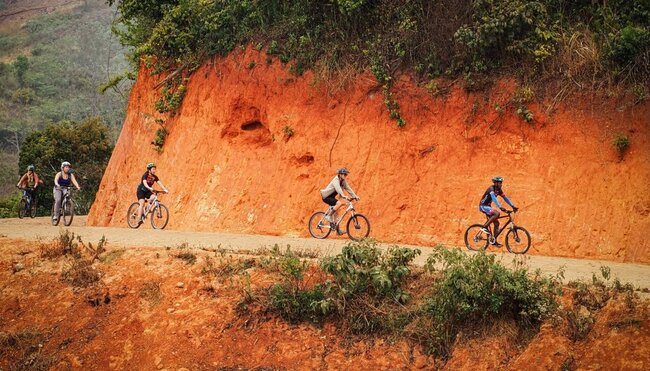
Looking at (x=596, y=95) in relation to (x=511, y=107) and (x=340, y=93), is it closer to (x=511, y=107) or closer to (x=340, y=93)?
(x=511, y=107)

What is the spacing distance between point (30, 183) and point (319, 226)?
12.5 metres

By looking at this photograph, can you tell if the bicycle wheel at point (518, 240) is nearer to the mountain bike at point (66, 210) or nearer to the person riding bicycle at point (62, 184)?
the person riding bicycle at point (62, 184)

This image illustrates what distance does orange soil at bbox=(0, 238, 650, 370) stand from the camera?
10.7m

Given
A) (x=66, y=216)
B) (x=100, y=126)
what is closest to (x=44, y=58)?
(x=100, y=126)

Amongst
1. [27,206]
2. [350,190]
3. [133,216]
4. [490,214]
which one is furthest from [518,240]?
[27,206]

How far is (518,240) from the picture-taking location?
55.1 feet

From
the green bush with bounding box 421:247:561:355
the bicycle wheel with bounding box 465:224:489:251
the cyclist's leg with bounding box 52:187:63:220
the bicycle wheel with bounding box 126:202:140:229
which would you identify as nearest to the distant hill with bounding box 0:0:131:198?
the cyclist's leg with bounding box 52:187:63:220

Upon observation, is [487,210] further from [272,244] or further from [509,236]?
[272,244]

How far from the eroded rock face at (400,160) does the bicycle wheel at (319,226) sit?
118 centimetres

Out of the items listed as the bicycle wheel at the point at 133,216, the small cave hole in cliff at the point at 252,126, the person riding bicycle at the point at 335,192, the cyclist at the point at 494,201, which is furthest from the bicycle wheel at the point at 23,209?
the cyclist at the point at 494,201

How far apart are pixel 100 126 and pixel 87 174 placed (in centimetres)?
306

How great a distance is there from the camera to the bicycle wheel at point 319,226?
19.2 metres

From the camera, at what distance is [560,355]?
34.7 ft

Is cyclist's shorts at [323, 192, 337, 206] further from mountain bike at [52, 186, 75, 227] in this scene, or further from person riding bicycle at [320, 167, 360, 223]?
mountain bike at [52, 186, 75, 227]
